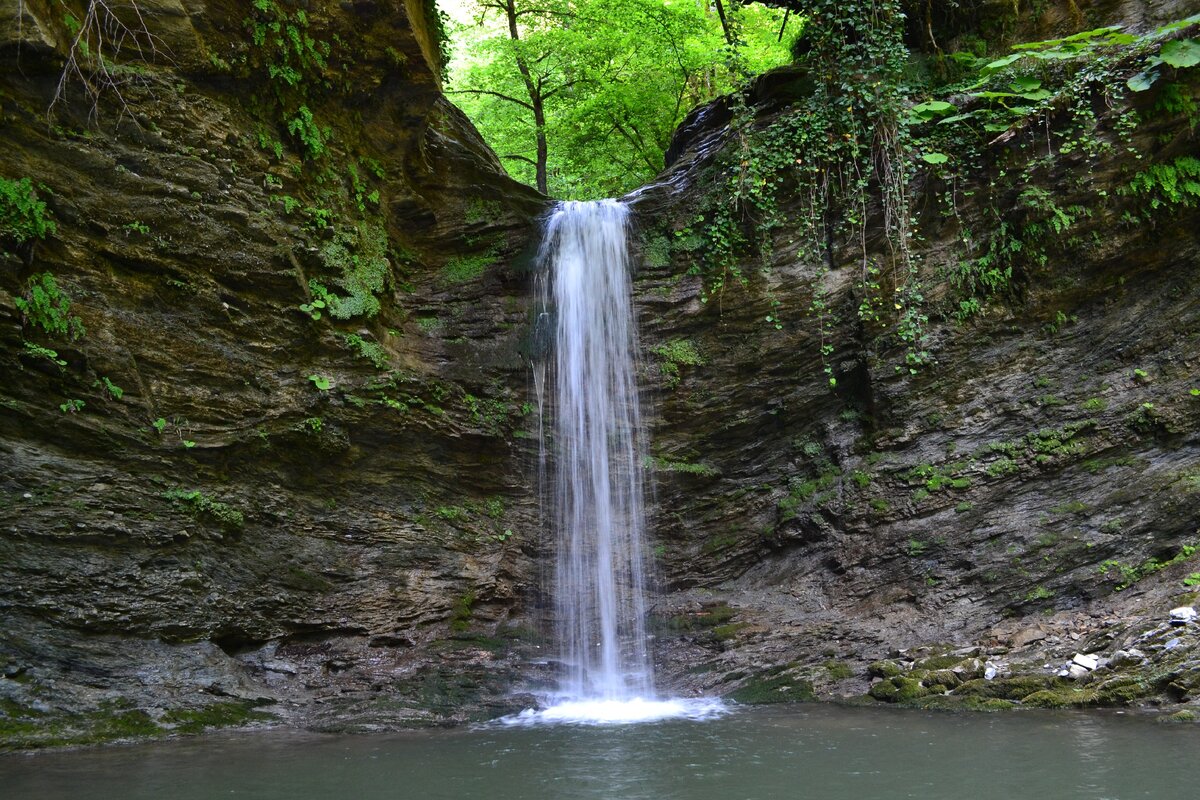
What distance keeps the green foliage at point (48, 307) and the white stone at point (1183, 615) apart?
9173 millimetres

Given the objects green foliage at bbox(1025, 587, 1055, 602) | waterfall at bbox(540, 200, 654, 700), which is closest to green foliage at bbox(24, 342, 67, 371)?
waterfall at bbox(540, 200, 654, 700)

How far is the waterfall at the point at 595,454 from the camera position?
920 cm

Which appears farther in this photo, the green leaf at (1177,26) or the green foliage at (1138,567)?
the green leaf at (1177,26)

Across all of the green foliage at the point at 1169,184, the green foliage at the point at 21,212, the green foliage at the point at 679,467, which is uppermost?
the green foliage at the point at 1169,184

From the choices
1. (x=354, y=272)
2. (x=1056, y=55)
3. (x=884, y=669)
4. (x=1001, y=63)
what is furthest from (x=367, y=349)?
(x=1056, y=55)

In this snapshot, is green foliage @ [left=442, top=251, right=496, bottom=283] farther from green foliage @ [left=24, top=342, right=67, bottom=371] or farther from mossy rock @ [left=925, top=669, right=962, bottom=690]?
mossy rock @ [left=925, top=669, right=962, bottom=690]

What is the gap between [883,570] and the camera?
8539 millimetres

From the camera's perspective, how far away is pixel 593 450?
1023 centimetres

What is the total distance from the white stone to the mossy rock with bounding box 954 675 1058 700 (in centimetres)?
95

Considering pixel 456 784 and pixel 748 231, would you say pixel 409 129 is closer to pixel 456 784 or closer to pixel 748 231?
pixel 748 231

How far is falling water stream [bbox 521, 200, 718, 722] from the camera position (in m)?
9.13

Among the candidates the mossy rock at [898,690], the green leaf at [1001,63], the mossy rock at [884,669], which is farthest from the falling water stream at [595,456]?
the green leaf at [1001,63]

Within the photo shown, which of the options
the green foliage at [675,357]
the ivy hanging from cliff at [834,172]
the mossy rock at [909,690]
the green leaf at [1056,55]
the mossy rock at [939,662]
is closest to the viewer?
the mossy rock at [909,690]

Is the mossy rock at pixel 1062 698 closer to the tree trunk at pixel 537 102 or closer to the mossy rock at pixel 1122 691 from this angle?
the mossy rock at pixel 1122 691
